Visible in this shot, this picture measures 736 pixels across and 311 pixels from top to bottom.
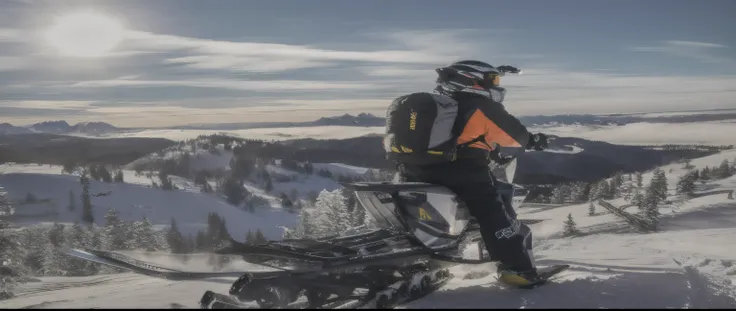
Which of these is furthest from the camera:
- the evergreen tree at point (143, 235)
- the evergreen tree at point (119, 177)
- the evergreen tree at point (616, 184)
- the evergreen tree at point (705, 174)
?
the evergreen tree at point (119, 177)

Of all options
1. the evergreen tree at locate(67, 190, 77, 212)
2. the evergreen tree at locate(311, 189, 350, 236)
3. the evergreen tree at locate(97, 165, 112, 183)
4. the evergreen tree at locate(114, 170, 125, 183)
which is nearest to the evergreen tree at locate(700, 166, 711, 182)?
the evergreen tree at locate(311, 189, 350, 236)

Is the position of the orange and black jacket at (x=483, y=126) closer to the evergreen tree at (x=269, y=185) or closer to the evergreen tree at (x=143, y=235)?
the evergreen tree at (x=143, y=235)

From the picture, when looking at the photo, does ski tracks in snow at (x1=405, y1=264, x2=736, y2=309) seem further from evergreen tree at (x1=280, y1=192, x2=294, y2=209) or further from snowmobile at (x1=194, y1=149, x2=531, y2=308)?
evergreen tree at (x1=280, y1=192, x2=294, y2=209)

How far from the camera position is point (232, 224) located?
15288cm

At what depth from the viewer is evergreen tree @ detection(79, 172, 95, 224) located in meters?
148

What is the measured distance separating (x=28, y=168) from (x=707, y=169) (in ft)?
635

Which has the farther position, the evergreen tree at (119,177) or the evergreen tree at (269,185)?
the evergreen tree at (269,185)

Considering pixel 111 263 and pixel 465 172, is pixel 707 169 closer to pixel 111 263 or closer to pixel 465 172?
pixel 465 172

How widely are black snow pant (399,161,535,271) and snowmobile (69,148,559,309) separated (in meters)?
0.18

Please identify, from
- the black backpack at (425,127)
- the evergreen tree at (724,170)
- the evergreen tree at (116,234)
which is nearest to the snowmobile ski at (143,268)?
the black backpack at (425,127)

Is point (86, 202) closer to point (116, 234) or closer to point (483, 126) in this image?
point (116, 234)

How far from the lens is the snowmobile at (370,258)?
5.43 m

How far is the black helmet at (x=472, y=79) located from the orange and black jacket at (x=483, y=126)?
194mm

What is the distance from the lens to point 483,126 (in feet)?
21.1
